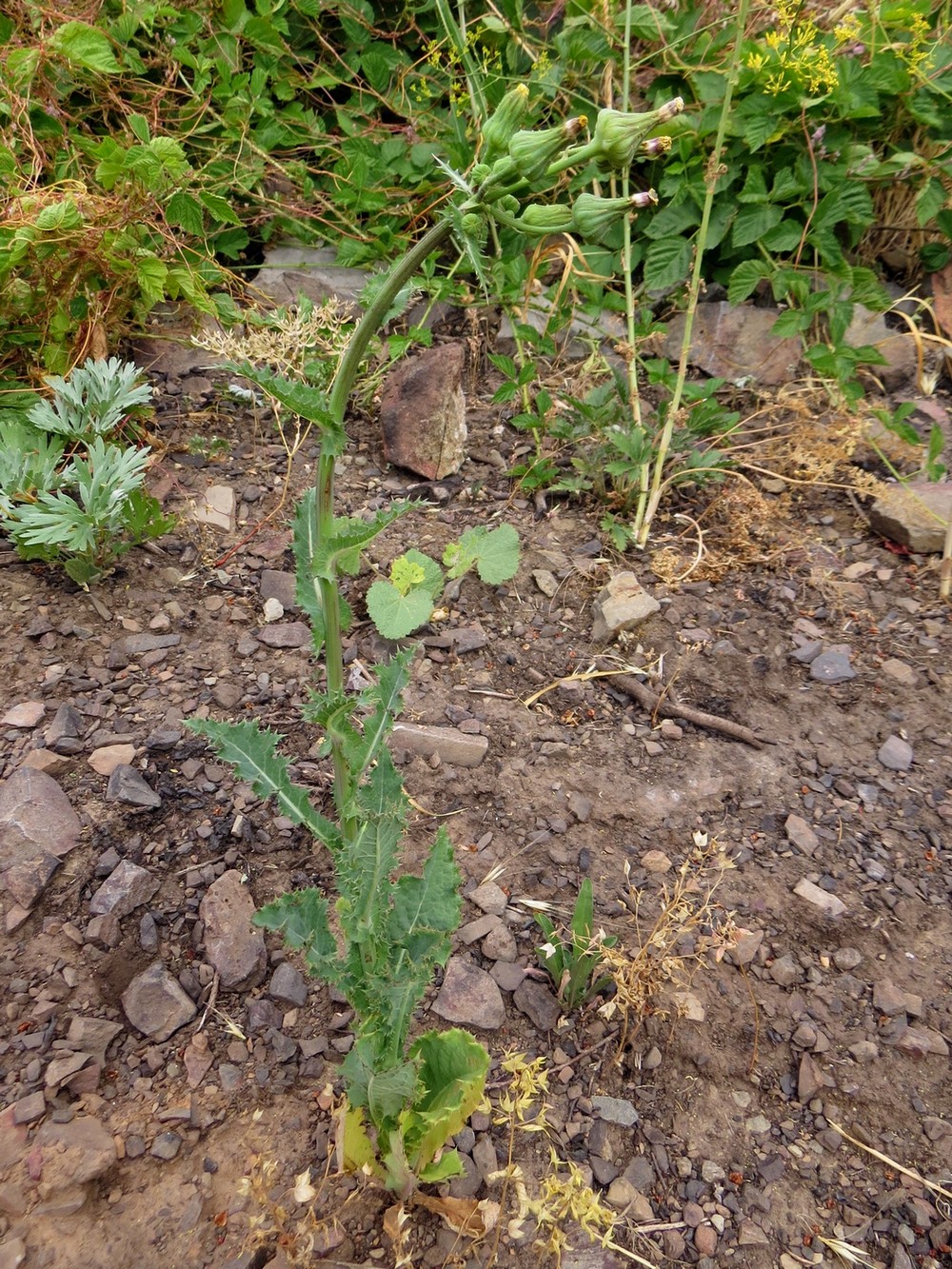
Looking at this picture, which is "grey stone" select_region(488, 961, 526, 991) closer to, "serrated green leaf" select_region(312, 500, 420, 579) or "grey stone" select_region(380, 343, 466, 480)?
"serrated green leaf" select_region(312, 500, 420, 579)

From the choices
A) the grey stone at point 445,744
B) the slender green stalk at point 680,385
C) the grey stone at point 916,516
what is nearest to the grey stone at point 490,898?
the grey stone at point 445,744

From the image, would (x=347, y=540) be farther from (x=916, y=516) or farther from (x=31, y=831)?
(x=916, y=516)

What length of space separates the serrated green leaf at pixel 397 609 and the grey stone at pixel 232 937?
0.82 meters

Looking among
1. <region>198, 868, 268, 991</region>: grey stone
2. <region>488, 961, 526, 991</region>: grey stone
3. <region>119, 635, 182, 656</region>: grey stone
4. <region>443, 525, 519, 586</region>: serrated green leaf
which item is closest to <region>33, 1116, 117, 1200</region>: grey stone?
<region>198, 868, 268, 991</region>: grey stone

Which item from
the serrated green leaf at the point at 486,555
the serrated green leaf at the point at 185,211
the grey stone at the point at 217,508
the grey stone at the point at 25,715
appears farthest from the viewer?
the serrated green leaf at the point at 185,211

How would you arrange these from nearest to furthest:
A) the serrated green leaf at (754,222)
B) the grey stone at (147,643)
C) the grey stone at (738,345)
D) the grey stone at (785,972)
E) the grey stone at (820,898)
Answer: the grey stone at (785,972), the grey stone at (820,898), the grey stone at (147,643), the serrated green leaf at (754,222), the grey stone at (738,345)

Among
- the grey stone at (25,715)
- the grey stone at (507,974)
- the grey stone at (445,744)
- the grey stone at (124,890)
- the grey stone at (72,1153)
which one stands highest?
the grey stone at (25,715)

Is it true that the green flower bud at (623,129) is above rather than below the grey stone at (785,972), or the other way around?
above

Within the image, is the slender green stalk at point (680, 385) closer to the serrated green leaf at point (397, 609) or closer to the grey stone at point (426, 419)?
the grey stone at point (426, 419)

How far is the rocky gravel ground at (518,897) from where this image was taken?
5.35 ft

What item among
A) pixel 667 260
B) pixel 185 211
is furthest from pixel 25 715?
pixel 667 260

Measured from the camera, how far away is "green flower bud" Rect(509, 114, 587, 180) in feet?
4.02

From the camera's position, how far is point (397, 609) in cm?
253

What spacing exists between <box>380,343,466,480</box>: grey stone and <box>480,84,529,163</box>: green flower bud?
5.65ft
